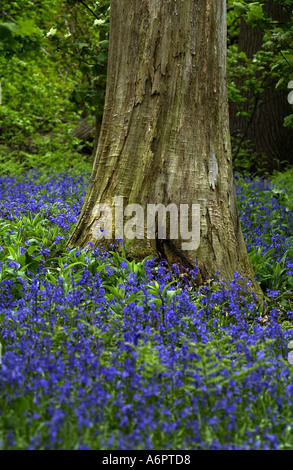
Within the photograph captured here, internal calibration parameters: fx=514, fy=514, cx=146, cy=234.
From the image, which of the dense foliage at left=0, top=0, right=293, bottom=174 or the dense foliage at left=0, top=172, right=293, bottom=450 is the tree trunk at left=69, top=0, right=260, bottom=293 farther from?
the dense foliage at left=0, top=0, right=293, bottom=174

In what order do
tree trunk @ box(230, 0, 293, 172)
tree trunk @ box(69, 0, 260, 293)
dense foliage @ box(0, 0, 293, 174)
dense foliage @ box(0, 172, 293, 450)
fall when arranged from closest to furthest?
dense foliage @ box(0, 172, 293, 450), tree trunk @ box(69, 0, 260, 293), dense foliage @ box(0, 0, 293, 174), tree trunk @ box(230, 0, 293, 172)

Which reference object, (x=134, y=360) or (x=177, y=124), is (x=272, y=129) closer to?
(x=177, y=124)

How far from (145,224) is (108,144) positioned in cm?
91

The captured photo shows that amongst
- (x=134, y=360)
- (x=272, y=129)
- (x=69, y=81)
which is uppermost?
(x=69, y=81)

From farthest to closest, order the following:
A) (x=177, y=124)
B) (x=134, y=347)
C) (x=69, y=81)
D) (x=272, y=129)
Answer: (x=69, y=81) → (x=272, y=129) → (x=177, y=124) → (x=134, y=347)

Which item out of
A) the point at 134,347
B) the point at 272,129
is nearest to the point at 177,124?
the point at 134,347

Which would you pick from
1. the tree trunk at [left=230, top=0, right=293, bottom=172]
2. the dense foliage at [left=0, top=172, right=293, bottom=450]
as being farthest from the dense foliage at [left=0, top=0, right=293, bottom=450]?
the tree trunk at [left=230, top=0, right=293, bottom=172]

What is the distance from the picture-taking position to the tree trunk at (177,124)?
15.7 ft

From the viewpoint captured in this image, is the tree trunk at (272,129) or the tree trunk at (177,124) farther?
the tree trunk at (272,129)

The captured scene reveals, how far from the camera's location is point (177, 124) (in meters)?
4.84

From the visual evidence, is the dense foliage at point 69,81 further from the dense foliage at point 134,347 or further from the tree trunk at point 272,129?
the dense foliage at point 134,347

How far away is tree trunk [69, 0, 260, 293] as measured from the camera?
4.78m

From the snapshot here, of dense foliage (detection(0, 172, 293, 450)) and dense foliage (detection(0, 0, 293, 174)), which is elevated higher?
dense foliage (detection(0, 0, 293, 174))

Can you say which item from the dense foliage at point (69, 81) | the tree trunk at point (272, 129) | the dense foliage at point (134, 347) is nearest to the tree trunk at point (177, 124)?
the dense foliage at point (134, 347)
